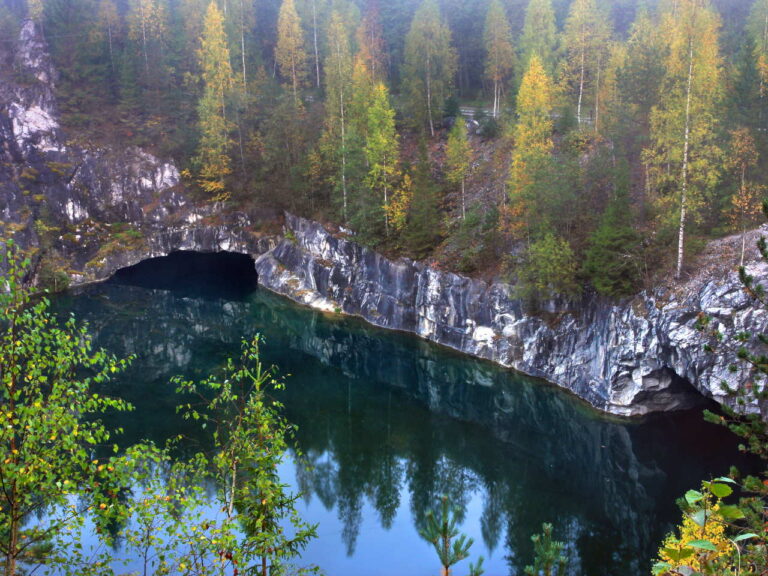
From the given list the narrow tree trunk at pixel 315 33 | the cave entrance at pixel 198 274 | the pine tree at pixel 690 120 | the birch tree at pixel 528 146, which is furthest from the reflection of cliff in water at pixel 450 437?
the narrow tree trunk at pixel 315 33

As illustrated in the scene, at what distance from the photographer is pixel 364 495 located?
23.4 meters

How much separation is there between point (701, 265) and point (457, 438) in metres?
13.6

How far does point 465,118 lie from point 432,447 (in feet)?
110

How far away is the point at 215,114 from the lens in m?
55.2

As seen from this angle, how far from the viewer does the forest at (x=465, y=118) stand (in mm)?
28281

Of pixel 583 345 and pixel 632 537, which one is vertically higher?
pixel 583 345

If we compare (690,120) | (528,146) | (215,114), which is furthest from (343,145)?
(690,120)

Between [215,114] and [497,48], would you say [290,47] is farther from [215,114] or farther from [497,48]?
[497,48]

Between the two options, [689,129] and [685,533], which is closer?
[685,533]

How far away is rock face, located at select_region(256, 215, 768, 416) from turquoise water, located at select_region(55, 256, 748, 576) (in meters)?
1.15

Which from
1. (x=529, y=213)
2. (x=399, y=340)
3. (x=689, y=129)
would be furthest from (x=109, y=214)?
(x=689, y=129)

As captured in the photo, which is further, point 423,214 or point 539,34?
point 539,34

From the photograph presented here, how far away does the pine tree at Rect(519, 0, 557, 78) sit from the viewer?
4866 cm

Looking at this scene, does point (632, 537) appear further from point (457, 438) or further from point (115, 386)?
point (115, 386)
